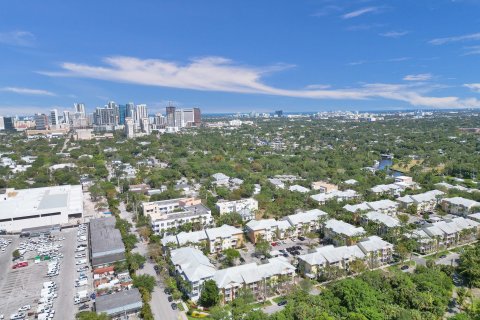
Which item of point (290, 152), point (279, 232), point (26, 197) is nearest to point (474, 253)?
point (279, 232)

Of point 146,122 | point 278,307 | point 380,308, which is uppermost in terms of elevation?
point 146,122

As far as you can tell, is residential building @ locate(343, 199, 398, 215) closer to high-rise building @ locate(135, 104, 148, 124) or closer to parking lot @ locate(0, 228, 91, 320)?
parking lot @ locate(0, 228, 91, 320)

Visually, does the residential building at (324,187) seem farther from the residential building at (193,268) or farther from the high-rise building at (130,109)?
the high-rise building at (130,109)

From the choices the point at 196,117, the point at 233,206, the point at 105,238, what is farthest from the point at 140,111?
the point at 105,238

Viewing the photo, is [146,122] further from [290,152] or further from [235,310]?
[235,310]

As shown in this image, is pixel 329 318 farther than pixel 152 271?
No

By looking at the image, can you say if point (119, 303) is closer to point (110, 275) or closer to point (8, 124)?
point (110, 275)

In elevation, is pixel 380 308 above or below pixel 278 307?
above

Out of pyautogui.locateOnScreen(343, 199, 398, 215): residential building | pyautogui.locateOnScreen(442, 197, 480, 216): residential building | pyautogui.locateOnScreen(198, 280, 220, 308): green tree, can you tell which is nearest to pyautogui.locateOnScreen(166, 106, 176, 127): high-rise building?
pyautogui.locateOnScreen(343, 199, 398, 215): residential building
